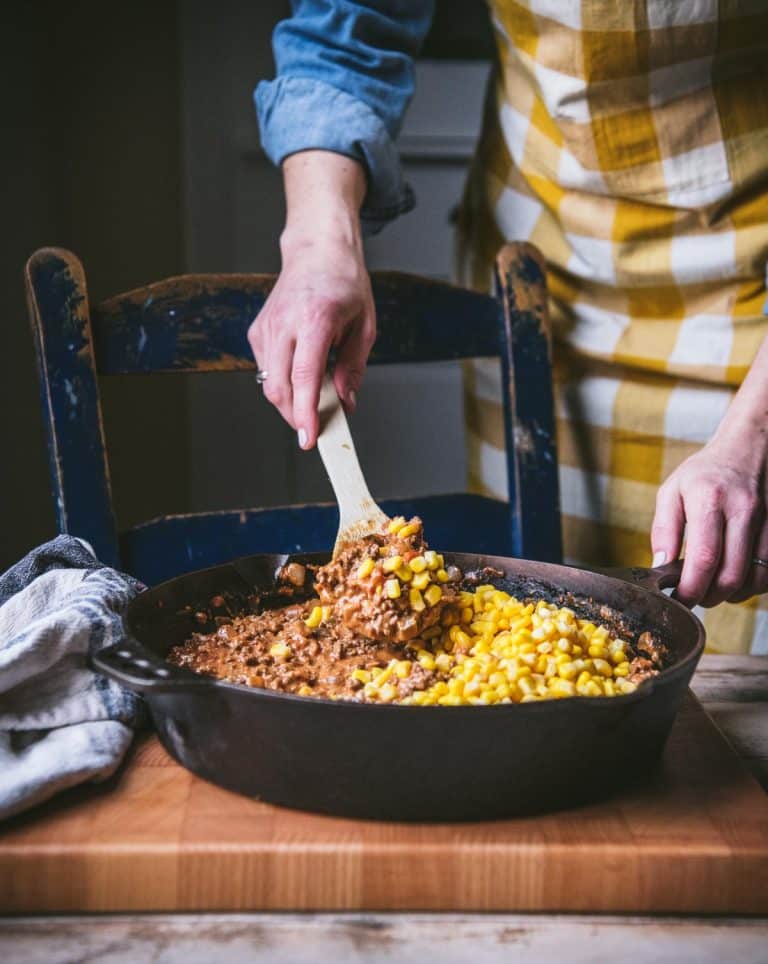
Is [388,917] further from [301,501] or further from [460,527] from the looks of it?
[301,501]

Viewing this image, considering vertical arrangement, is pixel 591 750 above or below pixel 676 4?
below

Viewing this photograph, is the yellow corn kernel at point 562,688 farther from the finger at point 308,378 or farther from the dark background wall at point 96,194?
the dark background wall at point 96,194

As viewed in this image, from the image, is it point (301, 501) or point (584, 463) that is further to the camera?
point (301, 501)

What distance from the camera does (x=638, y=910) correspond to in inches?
29.0

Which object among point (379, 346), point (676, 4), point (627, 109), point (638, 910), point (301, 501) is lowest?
point (301, 501)

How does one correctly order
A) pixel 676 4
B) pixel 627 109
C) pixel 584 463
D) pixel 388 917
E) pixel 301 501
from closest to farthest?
pixel 388 917
pixel 676 4
pixel 627 109
pixel 584 463
pixel 301 501

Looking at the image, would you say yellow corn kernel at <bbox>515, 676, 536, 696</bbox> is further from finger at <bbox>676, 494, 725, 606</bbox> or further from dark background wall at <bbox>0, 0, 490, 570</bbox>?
dark background wall at <bbox>0, 0, 490, 570</bbox>

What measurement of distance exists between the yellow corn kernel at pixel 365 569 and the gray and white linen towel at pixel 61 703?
0.74 ft

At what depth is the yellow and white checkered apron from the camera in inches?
55.7

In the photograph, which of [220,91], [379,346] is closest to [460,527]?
[379,346]

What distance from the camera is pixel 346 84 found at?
4.84ft

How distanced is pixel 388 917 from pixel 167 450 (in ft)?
6.28

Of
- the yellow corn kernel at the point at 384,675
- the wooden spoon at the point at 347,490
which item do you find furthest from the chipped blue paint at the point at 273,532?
the yellow corn kernel at the point at 384,675

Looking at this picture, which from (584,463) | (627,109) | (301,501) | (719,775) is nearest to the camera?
(719,775)
